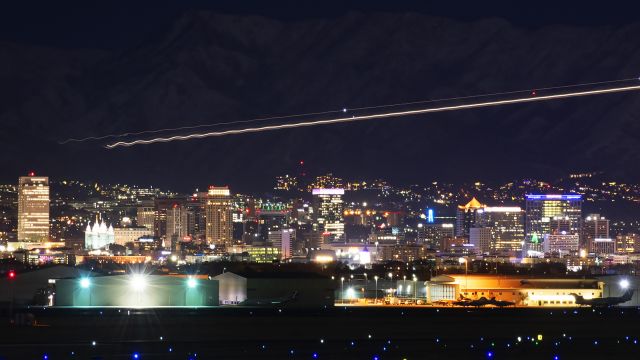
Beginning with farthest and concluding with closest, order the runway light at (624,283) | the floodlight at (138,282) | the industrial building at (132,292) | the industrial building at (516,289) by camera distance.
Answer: the runway light at (624,283) < the industrial building at (516,289) < the floodlight at (138,282) < the industrial building at (132,292)

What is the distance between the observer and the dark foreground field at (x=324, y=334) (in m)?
42.6

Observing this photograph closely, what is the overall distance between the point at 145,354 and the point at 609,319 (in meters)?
28.5

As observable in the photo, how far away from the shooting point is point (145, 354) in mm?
41469

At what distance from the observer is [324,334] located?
50.6 meters

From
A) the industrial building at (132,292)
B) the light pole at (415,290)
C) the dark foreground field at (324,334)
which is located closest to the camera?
the dark foreground field at (324,334)

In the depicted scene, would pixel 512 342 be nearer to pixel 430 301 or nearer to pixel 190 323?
pixel 190 323

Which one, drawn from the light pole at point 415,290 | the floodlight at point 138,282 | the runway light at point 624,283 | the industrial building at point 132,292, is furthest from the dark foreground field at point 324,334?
the runway light at point 624,283

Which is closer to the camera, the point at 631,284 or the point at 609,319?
the point at 609,319

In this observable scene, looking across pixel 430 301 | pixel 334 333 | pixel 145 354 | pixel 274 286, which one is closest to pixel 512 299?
pixel 430 301

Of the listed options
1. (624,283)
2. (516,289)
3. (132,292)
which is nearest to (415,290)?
(516,289)

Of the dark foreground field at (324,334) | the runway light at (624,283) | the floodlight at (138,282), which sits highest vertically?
the floodlight at (138,282)

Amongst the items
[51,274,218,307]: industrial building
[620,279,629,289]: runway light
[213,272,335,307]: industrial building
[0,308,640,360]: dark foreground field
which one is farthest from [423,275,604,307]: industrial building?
[51,274,218,307]: industrial building

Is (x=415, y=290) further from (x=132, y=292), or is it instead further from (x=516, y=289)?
(x=132, y=292)

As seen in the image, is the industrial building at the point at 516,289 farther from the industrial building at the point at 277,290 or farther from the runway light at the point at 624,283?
the industrial building at the point at 277,290
